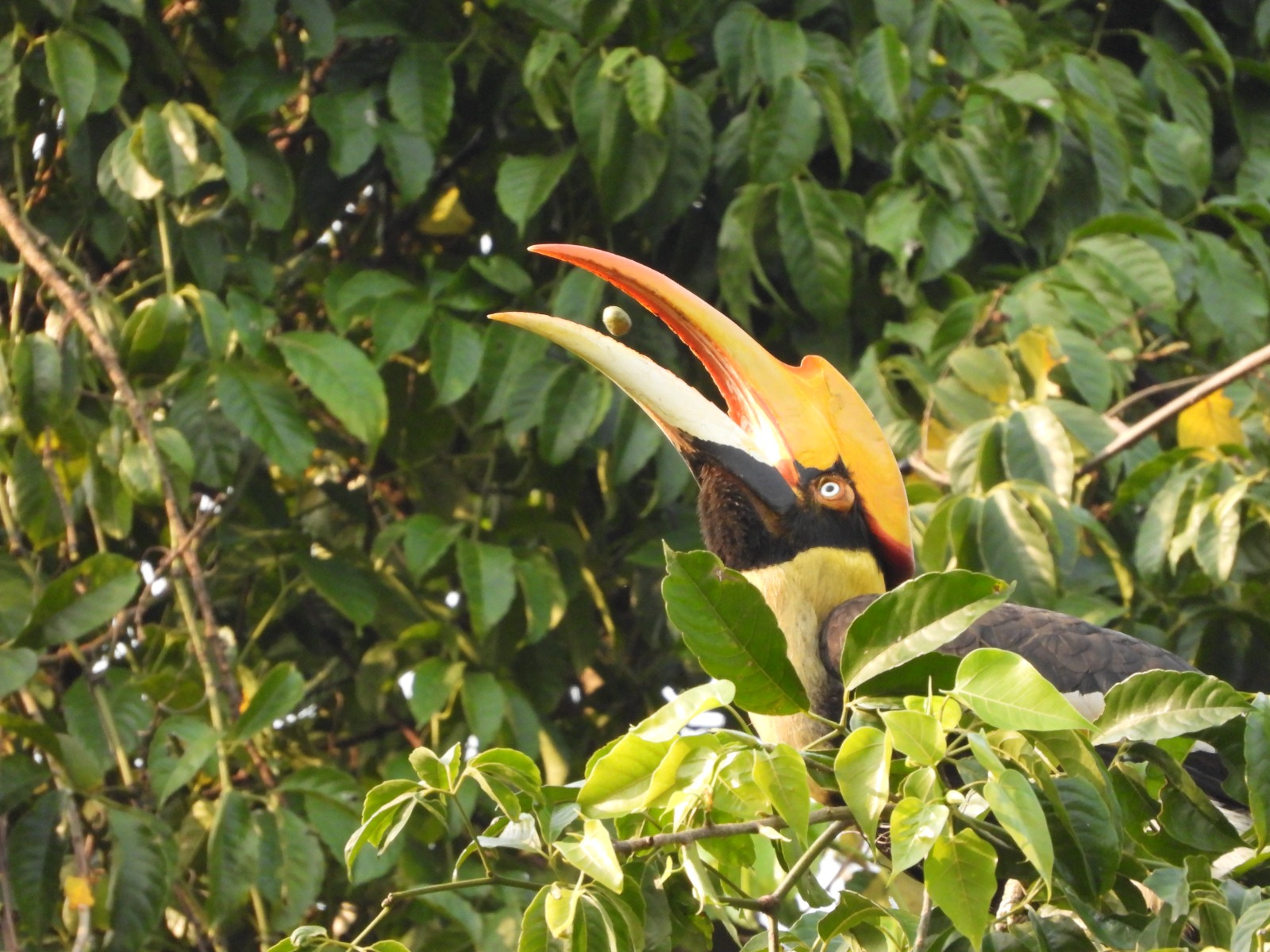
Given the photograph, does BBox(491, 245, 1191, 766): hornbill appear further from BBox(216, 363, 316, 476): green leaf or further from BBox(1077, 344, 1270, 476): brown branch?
BBox(216, 363, 316, 476): green leaf

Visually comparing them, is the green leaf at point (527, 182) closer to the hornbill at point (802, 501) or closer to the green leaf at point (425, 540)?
the green leaf at point (425, 540)

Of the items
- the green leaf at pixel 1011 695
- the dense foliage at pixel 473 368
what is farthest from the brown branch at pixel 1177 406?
the green leaf at pixel 1011 695

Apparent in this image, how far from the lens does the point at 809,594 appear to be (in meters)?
1.89

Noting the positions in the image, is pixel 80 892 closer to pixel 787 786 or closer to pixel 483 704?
pixel 483 704

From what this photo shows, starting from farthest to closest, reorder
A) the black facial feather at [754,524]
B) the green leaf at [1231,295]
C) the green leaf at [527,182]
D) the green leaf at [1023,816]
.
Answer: the green leaf at [1231,295] → the green leaf at [527,182] → the black facial feather at [754,524] → the green leaf at [1023,816]

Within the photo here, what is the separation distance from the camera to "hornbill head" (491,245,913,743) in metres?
1.82

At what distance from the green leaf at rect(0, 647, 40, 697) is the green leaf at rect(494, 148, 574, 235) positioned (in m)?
0.96

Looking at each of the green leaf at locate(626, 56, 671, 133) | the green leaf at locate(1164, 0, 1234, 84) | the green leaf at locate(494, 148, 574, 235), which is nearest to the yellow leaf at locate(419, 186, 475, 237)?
the green leaf at locate(494, 148, 574, 235)

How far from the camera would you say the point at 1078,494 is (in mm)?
2381

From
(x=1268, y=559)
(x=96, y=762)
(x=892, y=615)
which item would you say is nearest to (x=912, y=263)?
(x=1268, y=559)

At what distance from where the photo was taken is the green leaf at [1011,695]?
927 mm

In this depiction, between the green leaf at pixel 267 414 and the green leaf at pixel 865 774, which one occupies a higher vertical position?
the green leaf at pixel 865 774

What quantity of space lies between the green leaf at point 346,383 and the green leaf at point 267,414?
0.05m

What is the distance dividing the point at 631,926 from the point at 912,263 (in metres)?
1.90
